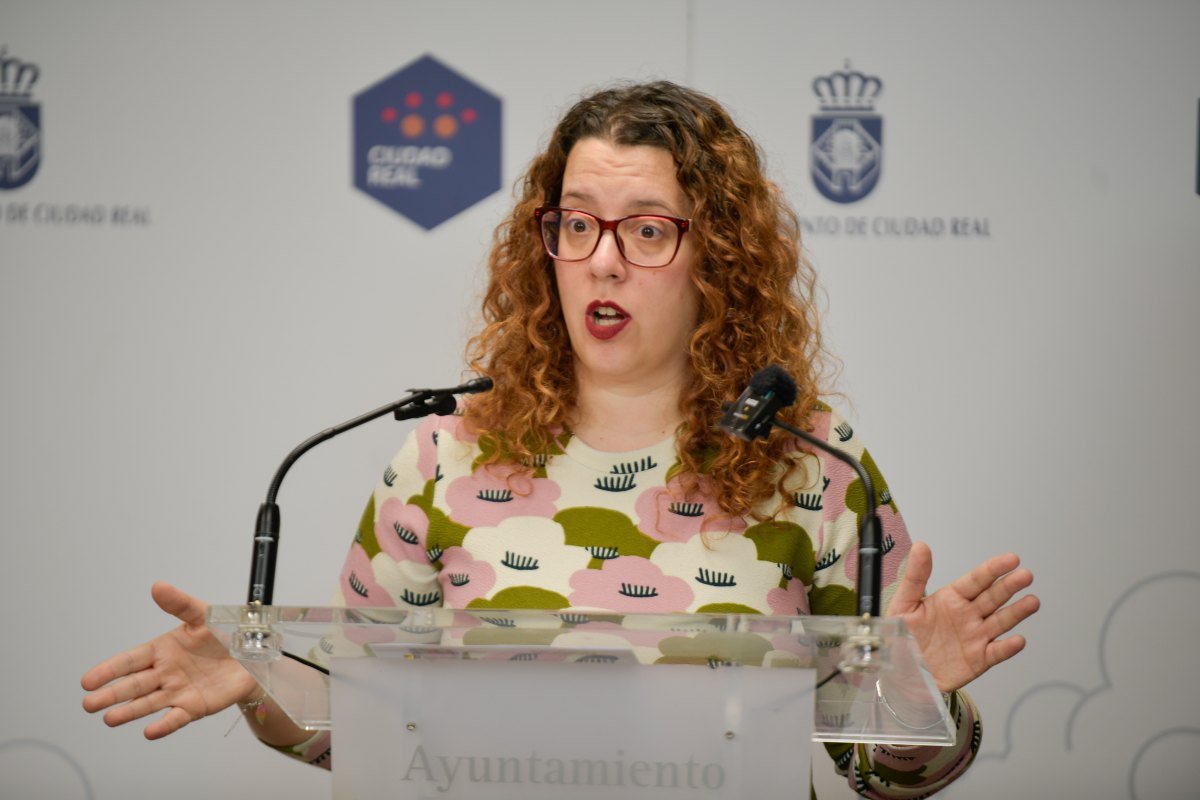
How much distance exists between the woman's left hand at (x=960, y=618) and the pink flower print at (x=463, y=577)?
619 mm

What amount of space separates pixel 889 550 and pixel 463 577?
64cm

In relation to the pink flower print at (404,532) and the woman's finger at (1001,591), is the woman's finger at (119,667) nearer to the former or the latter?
the pink flower print at (404,532)

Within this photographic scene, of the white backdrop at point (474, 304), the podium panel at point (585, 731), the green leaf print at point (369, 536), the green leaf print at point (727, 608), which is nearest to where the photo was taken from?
the podium panel at point (585, 731)

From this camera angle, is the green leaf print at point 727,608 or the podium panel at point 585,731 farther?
the green leaf print at point 727,608

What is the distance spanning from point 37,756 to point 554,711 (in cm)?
188

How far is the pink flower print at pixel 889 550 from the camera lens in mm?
1991

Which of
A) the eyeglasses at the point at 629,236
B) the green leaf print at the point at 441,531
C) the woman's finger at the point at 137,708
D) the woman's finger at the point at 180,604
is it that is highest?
the eyeglasses at the point at 629,236

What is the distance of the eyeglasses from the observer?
2027 millimetres

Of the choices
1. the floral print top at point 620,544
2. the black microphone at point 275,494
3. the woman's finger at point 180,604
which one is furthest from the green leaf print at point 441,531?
the woman's finger at point 180,604

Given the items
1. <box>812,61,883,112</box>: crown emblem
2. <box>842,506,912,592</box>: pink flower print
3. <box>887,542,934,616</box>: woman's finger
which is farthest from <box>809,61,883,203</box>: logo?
<box>887,542,934,616</box>: woman's finger

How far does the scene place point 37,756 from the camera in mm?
2807

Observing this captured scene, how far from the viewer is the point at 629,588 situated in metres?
1.94

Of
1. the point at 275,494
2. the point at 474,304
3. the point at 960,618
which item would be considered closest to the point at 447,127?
the point at 474,304

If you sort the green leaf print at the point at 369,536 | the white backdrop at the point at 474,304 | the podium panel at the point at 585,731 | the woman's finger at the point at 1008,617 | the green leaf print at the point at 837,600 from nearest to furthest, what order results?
the podium panel at the point at 585,731
the woman's finger at the point at 1008,617
the green leaf print at the point at 837,600
the green leaf print at the point at 369,536
the white backdrop at the point at 474,304
